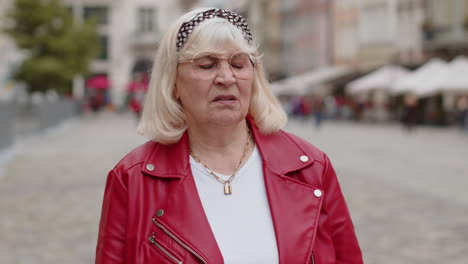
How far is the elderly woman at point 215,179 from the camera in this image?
261cm

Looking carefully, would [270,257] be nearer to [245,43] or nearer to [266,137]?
[266,137]

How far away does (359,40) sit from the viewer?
167 feet

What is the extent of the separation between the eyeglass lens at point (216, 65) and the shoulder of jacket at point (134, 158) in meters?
0.28

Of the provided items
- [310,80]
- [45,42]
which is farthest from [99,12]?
[310,80]

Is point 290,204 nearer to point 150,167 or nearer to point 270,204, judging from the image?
point 270,204

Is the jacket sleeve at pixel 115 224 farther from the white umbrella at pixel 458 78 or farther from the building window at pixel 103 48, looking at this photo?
the building window at pixel 103 48

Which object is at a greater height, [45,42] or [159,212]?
[159,212]

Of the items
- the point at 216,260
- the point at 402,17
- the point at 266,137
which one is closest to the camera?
the point at 216,260

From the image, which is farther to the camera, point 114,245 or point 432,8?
point 432,8

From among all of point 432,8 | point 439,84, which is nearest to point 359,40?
point 432,8

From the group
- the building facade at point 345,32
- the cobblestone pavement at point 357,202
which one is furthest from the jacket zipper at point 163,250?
the building facade at point 345,32

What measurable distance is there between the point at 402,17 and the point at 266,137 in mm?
43186

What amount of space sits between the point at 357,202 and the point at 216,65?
8.71 metres

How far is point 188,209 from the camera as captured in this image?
2619mm
